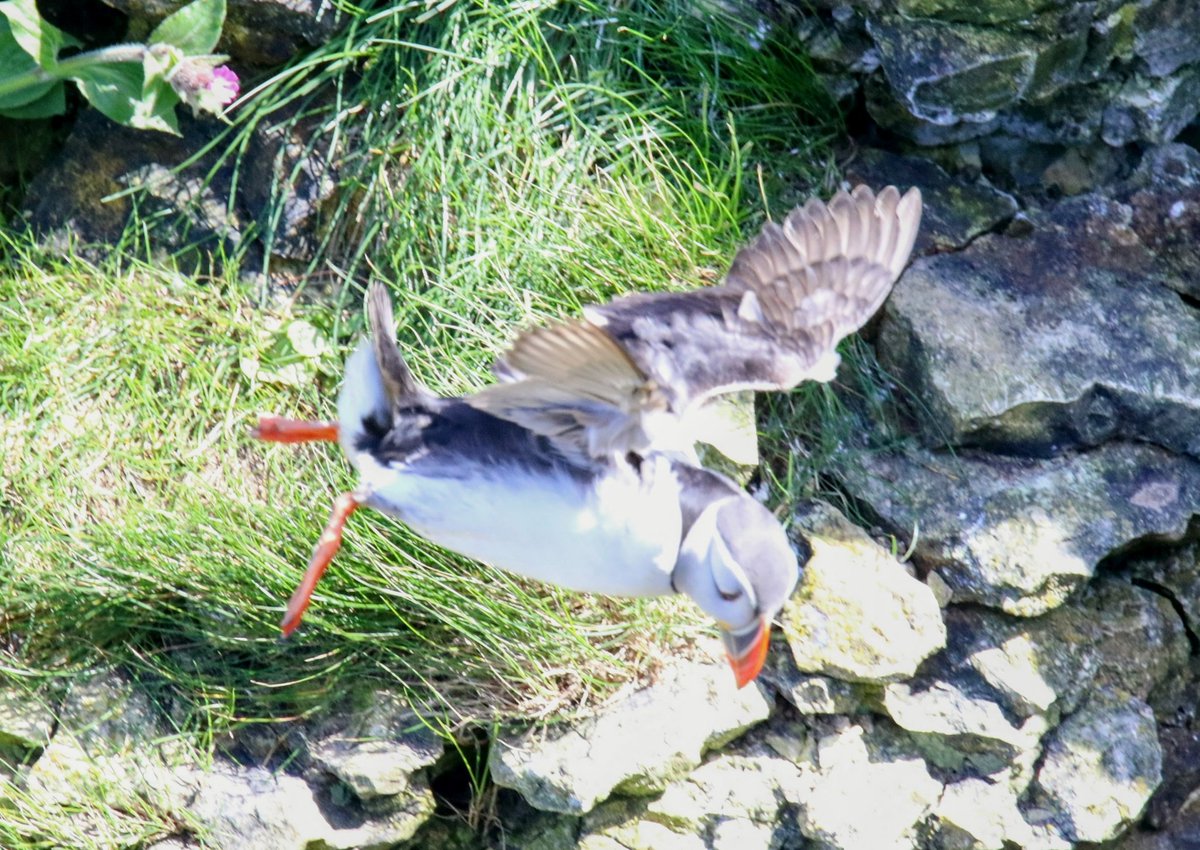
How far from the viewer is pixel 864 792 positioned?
4312 mm

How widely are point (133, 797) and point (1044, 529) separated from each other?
2689 millimetres

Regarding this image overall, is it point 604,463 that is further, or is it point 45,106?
point 45,106

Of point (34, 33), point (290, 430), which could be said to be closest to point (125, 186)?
point (34, 33)

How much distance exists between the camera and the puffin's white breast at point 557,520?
12.1 ft

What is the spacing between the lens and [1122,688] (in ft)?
15.2

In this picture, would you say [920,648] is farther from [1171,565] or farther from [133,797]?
[133,797]

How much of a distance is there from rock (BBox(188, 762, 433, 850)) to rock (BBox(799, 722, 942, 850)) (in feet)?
3.54

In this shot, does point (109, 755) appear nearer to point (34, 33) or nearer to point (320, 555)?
point (320, 555)

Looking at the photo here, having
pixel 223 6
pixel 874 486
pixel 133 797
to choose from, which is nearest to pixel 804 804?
pixel 874 486

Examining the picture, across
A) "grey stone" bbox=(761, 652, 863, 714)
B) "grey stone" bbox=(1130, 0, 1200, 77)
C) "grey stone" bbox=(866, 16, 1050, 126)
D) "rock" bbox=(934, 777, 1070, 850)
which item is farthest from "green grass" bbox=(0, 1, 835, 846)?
"grey stone" bbox=(1130, 0, 1200, 77)

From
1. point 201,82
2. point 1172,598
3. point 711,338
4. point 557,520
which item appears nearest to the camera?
point 557,520

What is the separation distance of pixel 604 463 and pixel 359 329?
1477 millimetres

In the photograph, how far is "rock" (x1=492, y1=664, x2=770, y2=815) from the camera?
4.23 meters

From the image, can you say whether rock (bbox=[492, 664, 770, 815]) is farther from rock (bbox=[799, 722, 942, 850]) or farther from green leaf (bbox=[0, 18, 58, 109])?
green leaf (bbox=[0, 18, 58, 109])
